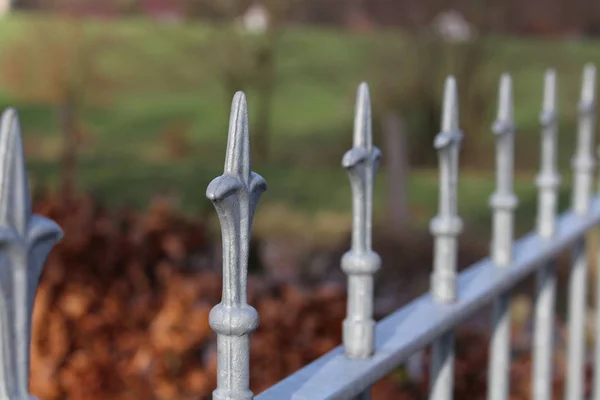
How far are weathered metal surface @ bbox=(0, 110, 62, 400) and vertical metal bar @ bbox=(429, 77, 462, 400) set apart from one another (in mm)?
581

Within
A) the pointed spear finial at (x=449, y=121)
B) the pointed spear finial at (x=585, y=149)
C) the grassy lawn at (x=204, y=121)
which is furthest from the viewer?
the grassy lawn at (x=204, y=121)

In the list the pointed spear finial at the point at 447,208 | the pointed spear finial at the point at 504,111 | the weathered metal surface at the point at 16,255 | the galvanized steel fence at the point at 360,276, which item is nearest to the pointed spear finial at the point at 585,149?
the galvanized steel fence at the point at 360,276

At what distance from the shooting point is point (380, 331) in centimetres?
90

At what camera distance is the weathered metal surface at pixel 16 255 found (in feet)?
1.54

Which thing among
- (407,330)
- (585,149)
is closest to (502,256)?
(407,330)

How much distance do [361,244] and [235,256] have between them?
0.74 feet

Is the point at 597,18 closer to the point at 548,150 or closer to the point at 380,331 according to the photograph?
the point at 548,150

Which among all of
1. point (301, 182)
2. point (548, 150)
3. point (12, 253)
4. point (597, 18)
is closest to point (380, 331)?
point (12, 253)

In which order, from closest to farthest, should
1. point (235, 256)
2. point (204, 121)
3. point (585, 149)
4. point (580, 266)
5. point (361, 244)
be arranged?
point (235, 256) < point (361, 244) < point (580, 266) < point (585, 149) < point (204, 121)

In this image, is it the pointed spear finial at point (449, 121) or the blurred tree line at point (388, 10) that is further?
the blurred tree line at point (388, 10)

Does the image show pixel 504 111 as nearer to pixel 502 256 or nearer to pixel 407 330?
pixel 502 256

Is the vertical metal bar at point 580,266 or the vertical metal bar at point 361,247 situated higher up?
the vertical metal bar at point 361,247

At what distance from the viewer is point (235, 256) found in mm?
615

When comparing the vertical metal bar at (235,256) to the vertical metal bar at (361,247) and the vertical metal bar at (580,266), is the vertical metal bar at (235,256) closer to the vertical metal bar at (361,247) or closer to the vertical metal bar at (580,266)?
the vertical metal bar at (361,247)
